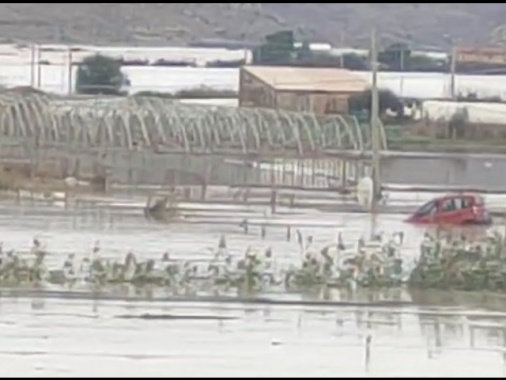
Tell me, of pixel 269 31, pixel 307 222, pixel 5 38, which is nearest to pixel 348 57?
pixel 269 31

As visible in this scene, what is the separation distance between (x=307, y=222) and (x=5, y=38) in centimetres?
128

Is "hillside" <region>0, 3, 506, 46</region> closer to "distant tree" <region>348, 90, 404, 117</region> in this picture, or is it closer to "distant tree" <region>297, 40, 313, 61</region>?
"distant tree" <region>297, 40, 313, 61</region>

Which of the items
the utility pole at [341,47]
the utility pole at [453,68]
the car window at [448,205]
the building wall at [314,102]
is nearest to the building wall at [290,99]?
the building wall at [314,102]

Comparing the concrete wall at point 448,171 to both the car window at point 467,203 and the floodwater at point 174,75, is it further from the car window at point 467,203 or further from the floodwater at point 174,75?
the floodwater at point 174,75

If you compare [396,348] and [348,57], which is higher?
[348,57]

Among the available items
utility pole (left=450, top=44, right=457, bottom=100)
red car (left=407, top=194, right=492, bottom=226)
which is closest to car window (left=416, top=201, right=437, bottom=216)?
red car (left=407, top=194, right=492, bottom=226)

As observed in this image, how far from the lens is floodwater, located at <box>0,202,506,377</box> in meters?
3.53

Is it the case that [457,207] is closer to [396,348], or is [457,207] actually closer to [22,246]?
[396,348]

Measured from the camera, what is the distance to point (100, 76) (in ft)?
14.7

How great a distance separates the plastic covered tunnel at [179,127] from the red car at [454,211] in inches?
12.4

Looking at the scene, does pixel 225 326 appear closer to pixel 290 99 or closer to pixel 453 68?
pixel 290 99

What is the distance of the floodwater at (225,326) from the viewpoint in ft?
11.6

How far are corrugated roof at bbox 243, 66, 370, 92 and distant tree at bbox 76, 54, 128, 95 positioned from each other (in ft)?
1.52

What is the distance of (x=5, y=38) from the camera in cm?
444
